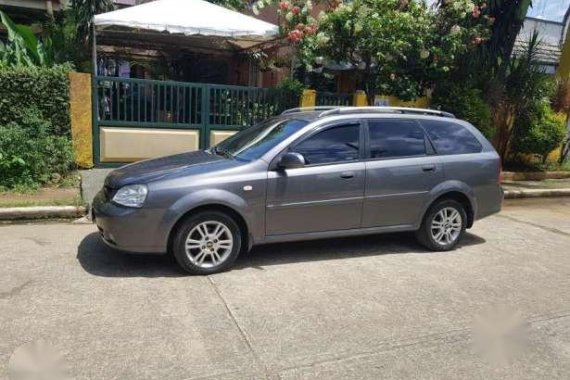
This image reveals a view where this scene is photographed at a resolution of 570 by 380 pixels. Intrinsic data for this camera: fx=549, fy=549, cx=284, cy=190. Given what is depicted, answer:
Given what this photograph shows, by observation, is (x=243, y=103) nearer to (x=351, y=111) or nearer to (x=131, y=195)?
(x=351, y=111)

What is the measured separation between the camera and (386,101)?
38.4ft

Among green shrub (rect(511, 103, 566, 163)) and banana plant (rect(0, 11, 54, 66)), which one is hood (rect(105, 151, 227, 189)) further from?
green shrub (rect(511, 103, 566, 163))

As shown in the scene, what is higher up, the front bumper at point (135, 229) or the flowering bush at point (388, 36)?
the flowering bush at point (388, 36)

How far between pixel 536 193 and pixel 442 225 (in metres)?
5.60

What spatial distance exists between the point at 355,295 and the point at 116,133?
251 inches

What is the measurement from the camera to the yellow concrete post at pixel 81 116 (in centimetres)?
933

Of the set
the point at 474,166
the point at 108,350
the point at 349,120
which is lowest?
the point at 108,350

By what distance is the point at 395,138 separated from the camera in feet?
20.5

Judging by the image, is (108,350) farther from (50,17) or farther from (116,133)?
(50,17)

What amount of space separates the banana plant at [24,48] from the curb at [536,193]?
9.18m

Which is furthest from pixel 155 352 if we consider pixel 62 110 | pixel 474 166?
pixel 62 110

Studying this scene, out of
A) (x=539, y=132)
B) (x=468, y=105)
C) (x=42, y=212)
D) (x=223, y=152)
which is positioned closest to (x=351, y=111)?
(x=223, y=152)

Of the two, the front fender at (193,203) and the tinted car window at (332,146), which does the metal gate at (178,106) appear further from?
the front fender at (193,203)

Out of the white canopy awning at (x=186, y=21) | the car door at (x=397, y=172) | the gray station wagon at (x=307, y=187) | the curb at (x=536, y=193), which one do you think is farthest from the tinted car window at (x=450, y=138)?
the white canopy awning at (x=186, y=21)
